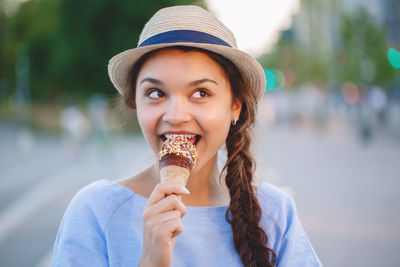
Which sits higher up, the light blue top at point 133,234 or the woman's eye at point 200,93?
the woman's eye at point 200,93

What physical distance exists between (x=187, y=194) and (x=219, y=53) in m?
0.70

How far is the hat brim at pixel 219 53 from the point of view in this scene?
177 cm

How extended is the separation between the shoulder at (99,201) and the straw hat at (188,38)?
24.0 inches

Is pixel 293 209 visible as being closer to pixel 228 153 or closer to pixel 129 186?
pixel 228 153

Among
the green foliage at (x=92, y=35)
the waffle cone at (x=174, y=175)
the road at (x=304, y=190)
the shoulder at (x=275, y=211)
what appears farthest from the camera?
the green foliage at (x=92, y=35)

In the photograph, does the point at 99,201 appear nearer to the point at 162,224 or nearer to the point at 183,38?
the point at 162,224

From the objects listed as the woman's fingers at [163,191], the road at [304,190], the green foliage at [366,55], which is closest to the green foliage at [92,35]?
the green foliage at [366,55]

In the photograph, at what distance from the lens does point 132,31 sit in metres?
28.4

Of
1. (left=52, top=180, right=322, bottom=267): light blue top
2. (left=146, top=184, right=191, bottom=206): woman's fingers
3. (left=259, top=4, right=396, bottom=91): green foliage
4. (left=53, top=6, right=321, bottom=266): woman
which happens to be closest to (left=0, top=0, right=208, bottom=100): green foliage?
(left=259, top=4, right=396, bottom=91): green foliage

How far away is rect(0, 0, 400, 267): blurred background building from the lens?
6.41 meters

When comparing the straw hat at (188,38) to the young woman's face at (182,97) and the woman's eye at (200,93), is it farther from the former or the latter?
the woman's eye at (200,93)

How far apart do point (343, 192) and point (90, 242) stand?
864cm

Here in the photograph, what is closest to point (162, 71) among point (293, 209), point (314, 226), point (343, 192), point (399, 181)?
point (293, 209)

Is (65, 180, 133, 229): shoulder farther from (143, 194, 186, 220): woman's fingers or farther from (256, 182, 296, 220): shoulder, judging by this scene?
(256, 182, 296, 220): shoulder
